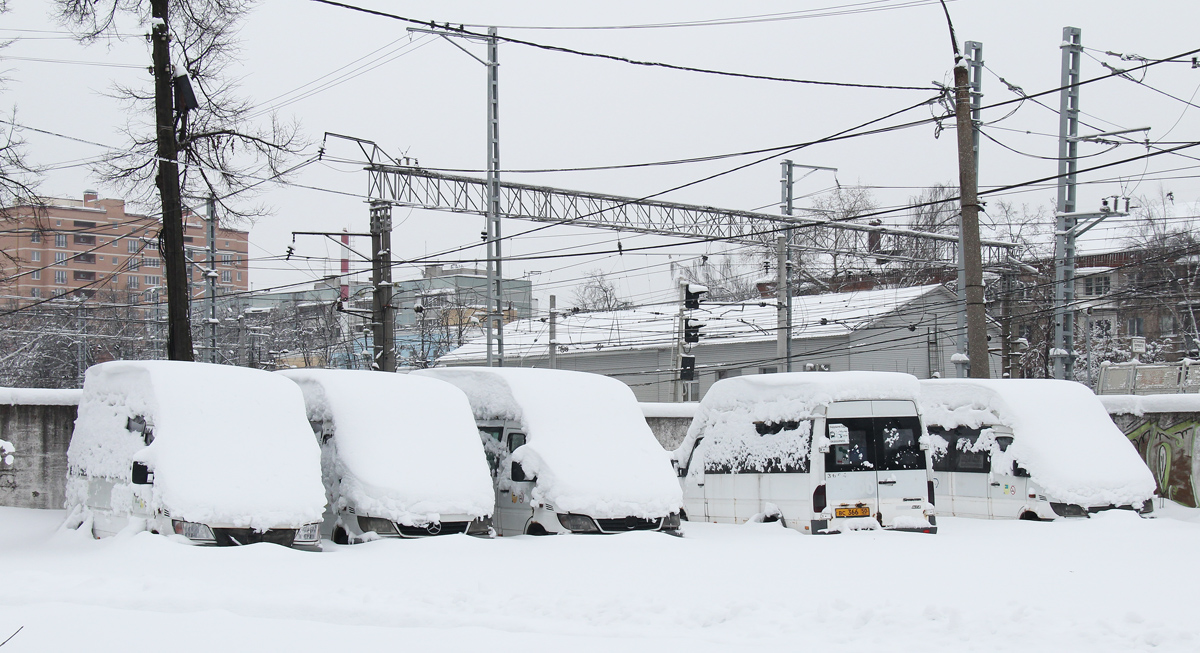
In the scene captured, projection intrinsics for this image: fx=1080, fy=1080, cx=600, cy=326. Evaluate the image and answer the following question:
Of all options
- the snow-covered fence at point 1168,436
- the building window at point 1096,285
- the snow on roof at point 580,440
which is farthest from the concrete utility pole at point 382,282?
the building window at point 1096,285

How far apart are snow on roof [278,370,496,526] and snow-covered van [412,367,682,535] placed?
2.38ft

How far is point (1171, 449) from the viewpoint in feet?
63.4

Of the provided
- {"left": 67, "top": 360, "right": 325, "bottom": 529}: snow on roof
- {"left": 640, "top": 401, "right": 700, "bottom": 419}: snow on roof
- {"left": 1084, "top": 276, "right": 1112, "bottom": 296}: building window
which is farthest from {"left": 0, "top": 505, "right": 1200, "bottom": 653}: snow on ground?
{"left": 1084, "top": 276, "right": 1112, "bottom": 296}: building window

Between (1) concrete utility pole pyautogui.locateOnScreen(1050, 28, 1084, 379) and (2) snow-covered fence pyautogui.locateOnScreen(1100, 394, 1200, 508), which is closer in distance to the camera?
(2) snow-covered fence pyautogui.locateOnScreen(1100, 394, 1200, 508)

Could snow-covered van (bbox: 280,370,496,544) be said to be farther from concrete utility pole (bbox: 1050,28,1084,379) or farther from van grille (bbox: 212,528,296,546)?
concrete utility pole (bbox: 1050,28,1084,379)

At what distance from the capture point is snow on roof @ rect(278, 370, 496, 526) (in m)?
12.0

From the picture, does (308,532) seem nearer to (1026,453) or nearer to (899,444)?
(899,444)

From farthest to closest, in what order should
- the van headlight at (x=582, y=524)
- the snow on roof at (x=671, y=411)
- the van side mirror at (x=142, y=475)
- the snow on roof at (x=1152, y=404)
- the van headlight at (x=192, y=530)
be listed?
1. the snow on roof at (x=671, y=411)
2. the snow on roof at (x=1152, y=404)
3. the van headlight at (x=582, y=524)
4. the van side mirror at (x=142, y=475)
5. the van headlight at (x=192, y=530)

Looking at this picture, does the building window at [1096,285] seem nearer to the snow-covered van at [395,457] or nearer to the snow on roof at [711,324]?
the snow on roof at [711,324]

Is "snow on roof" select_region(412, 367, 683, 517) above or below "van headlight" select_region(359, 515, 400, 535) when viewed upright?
above

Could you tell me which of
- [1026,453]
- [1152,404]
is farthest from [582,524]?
[1152,404]

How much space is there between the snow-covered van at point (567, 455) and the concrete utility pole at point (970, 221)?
259 inches

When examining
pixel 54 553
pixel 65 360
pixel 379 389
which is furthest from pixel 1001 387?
pixel 65 360

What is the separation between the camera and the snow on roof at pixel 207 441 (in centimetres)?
→ 1077
